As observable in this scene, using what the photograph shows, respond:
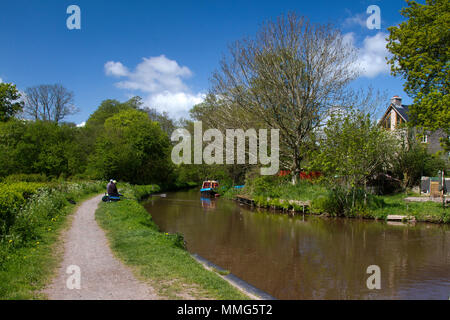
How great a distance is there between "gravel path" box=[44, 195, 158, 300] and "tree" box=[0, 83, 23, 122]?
102ft

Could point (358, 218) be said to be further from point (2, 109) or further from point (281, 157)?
point (2, 109)

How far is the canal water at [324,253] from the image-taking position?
8.52 meters

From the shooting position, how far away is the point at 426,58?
16.6m

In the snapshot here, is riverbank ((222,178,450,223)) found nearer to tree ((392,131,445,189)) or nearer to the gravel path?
tree ((392,131,445,189))

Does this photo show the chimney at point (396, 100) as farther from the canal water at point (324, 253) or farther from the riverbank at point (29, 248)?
the riverbank at point (29, 248)

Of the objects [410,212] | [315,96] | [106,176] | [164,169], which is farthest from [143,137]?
[410,212]

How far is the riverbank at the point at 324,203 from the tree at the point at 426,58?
4.72 metres

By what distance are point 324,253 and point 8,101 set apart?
120 feet

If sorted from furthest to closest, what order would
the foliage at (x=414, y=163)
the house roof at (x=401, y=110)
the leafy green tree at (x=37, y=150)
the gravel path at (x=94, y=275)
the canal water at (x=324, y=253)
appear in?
the house roof at (x=401, y=110) → the leafy green tree at (x=37, y=150) → the foliage at (x=414, y=163) → the canal water at (x=324, y=253) → the gravel path at (x=94, y=275)

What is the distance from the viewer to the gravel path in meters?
5.78

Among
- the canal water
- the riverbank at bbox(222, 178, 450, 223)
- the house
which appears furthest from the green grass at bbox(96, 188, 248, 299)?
the house

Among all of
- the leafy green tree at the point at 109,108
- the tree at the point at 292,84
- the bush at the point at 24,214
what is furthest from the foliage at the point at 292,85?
the leafy green tree at the point at 109,108

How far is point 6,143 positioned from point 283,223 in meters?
26.3

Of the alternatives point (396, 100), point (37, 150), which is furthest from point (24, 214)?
point (396, 100)
